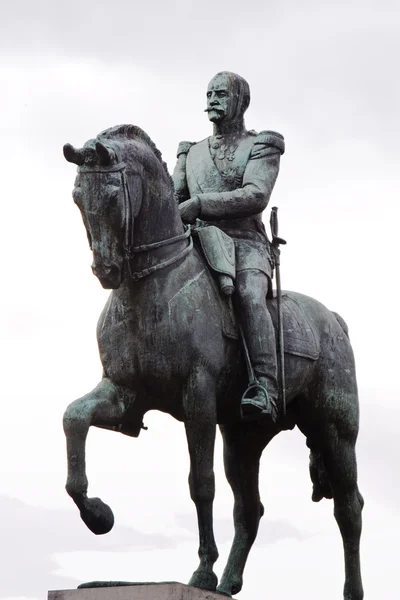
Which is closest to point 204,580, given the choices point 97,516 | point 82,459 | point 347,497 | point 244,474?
point 97,516

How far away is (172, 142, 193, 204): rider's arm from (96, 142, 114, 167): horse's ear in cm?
231

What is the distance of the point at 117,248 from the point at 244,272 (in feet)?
5.21

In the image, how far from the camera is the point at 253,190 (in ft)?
59.8

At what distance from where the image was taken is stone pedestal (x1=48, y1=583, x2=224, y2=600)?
16203mm

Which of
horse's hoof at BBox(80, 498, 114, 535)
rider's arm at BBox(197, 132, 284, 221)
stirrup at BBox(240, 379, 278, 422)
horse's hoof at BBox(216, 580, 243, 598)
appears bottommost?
horse's hoof at BBox(216, 580, 243, 598)

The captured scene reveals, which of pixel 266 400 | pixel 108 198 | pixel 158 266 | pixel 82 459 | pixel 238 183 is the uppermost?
pixel 238 183

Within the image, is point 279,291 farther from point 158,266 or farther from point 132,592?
point 132,592

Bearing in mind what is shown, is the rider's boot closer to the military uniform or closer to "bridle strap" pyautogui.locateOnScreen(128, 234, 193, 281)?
the military uniform

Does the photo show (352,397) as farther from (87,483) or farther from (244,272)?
(87,483)

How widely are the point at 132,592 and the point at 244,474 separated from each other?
306 centimetres

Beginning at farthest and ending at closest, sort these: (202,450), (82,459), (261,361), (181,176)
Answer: (181,176) → (261,361) → (202,450) → (82,459)

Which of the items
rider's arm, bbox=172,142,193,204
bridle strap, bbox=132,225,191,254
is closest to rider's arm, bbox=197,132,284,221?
bridle strap, bbox=132,225,191,254

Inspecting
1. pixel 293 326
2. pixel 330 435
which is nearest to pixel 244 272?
pixel 293 326

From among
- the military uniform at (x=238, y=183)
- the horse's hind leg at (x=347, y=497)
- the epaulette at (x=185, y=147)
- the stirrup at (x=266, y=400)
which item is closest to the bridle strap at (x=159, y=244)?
the military uniform at (x=238, y=183)
